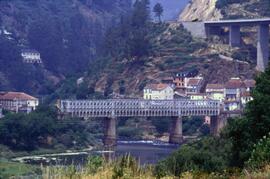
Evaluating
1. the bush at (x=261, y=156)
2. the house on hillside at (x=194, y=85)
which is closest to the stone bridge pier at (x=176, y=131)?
the house on hillside at (x=194, y=85)

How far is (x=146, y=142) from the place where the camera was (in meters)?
60.7

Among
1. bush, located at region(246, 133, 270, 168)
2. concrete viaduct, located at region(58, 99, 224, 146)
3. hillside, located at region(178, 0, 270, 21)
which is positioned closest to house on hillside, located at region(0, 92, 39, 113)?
concrete viaduct, located at region(58, 99, 224, 146)

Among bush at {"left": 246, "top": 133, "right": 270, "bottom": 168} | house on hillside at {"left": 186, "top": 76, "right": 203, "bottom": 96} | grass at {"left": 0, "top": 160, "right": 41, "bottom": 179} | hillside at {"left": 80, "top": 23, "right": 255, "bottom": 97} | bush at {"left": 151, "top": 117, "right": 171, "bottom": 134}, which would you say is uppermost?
hillside at {"left": 80, "top": 23, "right": 255, "bottom": 97}

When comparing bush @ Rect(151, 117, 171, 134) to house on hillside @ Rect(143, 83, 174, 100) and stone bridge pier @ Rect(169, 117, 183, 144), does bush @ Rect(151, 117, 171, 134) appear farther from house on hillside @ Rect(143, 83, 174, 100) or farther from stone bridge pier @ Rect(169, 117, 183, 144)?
house on hillside @ Rect(143, 83, 174, 100)

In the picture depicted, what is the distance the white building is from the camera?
96188mm

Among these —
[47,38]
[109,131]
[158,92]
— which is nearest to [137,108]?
[109,131]

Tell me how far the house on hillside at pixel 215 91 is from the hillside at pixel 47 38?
20715 mm

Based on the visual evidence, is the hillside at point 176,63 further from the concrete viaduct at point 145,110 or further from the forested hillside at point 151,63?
the concrete viaduct at point 145,110

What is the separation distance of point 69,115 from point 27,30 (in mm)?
43073

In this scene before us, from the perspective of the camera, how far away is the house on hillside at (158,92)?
69250 millimetres

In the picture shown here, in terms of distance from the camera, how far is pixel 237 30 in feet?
243

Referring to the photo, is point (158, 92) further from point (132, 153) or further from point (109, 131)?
point (132, 153)

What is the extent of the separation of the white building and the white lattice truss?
1308 inches

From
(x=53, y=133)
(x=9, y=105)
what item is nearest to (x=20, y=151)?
(x=53, y=133)
